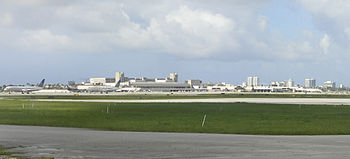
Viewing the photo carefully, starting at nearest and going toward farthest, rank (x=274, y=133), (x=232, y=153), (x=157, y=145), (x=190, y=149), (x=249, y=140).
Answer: (x=232, y=153), (x=190, y=149), (x=157, y=145), (x=249, y=140), (x=274, y=133)

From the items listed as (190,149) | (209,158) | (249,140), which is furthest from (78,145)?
(249,140)

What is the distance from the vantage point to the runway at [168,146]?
83.6ft

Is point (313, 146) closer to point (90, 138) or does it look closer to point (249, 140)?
point (249, 140)

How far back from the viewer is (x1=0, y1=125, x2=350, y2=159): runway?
2548 cm

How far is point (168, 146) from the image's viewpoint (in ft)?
97.5

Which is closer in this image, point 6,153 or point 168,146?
point 6,153

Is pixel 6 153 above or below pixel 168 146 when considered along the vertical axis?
above

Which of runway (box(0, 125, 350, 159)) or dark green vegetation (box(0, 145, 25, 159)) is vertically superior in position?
dark green vegetation (box(0, 145, 25, 159))

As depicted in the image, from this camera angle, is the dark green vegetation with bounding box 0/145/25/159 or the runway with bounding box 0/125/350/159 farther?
the runway with bounding box 0/125/350/159

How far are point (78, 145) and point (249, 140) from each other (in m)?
12.1

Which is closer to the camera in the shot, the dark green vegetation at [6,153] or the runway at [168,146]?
the dark green vegetation at [6,153]

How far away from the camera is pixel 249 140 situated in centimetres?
3422

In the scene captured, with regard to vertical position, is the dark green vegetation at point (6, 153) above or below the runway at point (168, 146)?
above

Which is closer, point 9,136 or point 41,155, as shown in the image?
point 41,155
